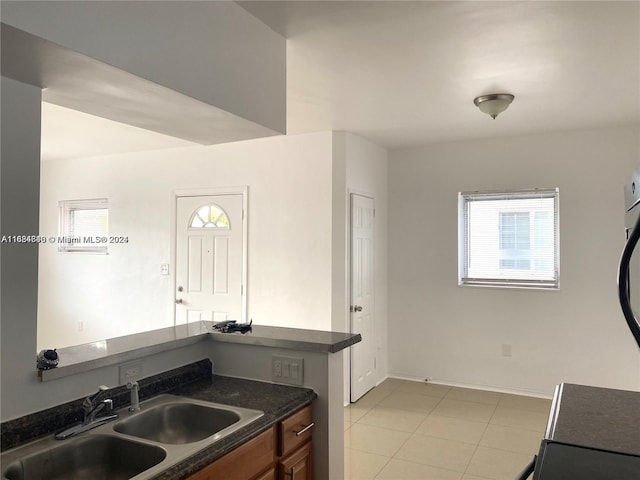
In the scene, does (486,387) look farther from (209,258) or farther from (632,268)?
(632,268)

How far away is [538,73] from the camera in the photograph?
2980 mm

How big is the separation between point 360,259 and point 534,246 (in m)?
1.72

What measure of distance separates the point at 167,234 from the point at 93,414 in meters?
3.75

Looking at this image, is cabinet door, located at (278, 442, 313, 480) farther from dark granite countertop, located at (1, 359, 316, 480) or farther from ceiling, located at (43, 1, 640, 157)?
ceiling, located at (43, 1, 640, 157)

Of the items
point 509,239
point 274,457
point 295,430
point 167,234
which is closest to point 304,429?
point 295,430

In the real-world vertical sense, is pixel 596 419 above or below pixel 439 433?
above

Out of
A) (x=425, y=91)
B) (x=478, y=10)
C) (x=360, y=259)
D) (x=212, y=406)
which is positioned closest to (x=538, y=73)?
(x=425, y=91)

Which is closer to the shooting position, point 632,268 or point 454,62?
point 632,268

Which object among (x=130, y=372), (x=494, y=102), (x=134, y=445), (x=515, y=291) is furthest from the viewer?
(x=515, y=291)

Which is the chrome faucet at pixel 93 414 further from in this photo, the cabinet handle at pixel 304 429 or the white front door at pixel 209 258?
the white front door at pixel 209 258

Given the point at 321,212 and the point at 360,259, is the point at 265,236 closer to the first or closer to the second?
the point at 321,212

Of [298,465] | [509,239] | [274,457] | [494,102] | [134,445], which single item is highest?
[494,102]

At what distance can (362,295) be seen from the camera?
477cm

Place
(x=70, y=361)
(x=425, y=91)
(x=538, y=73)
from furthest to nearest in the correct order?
1. (x=425, y=91)
2. (x=538, y=73)
3. (x=70, y=361)
